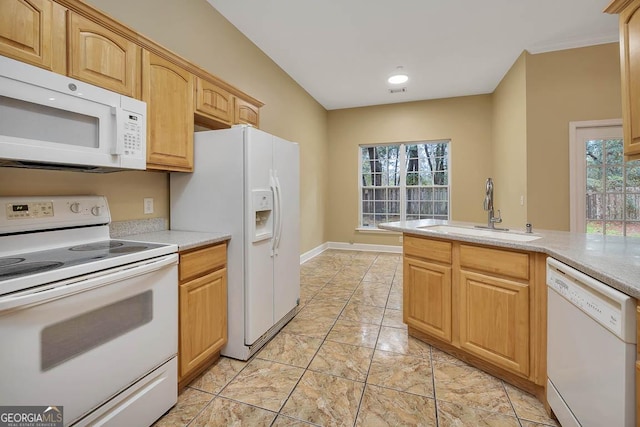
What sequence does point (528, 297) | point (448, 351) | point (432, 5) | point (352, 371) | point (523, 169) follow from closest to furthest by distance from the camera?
point (528, 297) < point (352, 371) < point (448, 351) < point (432, 5) < point (523, 169)

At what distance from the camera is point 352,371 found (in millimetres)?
1943

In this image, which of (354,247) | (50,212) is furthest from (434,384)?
(354,247)

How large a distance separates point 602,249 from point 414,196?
4223 mm

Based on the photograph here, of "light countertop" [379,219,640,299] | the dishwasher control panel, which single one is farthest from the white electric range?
the dishwasher control panel

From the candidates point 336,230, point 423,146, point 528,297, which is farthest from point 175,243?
point 423,146

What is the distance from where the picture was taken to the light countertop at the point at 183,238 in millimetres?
1706

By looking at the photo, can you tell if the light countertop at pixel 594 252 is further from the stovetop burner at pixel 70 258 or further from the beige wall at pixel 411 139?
the beige wall at pixel 411 139

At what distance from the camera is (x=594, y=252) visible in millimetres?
1434

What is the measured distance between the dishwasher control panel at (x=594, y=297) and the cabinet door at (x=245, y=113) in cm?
251

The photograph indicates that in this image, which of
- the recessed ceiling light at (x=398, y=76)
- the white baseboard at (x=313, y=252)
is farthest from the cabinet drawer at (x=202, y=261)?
the recessed ceiling light at (x=398, y=76)

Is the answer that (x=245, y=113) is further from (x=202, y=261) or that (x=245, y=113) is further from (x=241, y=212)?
(x=202, y=261)

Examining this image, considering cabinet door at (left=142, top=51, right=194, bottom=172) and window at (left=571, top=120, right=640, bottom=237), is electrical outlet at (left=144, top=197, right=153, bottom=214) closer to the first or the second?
cabinet door at (left=142, top=51, right=194, bottom=172)

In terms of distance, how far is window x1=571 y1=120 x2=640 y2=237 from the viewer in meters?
3.27

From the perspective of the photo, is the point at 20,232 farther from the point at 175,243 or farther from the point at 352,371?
the point at 352,371
